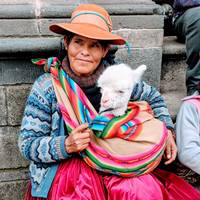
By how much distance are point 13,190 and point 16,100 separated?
694 millimetres

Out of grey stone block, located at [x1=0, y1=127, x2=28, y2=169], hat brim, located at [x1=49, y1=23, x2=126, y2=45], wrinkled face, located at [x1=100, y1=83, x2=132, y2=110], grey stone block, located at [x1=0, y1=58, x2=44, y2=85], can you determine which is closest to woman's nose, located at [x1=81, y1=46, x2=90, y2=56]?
hat brim, located at [x1=49, y1=23, x2=126, y2=45]

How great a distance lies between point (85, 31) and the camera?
2348 millimetres

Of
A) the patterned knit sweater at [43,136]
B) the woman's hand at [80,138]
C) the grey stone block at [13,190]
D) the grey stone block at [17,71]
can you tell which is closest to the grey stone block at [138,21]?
the grey stone block at [17,71]

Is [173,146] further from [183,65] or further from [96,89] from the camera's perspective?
[183,65]

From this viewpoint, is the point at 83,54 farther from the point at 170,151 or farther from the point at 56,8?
the point at 170,151

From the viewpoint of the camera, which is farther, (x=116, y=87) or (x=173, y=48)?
(x=173, y=48)

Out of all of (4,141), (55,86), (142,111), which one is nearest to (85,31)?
(55,86)

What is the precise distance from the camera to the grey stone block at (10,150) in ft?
9.64

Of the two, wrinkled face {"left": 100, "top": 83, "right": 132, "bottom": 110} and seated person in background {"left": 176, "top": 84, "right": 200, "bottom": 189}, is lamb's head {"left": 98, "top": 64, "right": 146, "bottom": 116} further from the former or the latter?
seated person in background {"left": 176, "top": 84, "right": 200, "bottom": 189}

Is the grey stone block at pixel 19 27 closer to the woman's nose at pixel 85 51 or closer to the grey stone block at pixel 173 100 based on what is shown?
the woman's nose at pixel 85 51

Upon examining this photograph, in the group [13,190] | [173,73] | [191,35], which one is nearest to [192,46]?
[191,35]

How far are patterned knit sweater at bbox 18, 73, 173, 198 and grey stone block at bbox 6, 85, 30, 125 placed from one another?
36cm

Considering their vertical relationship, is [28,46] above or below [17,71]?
above

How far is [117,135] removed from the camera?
2314 millimetres
